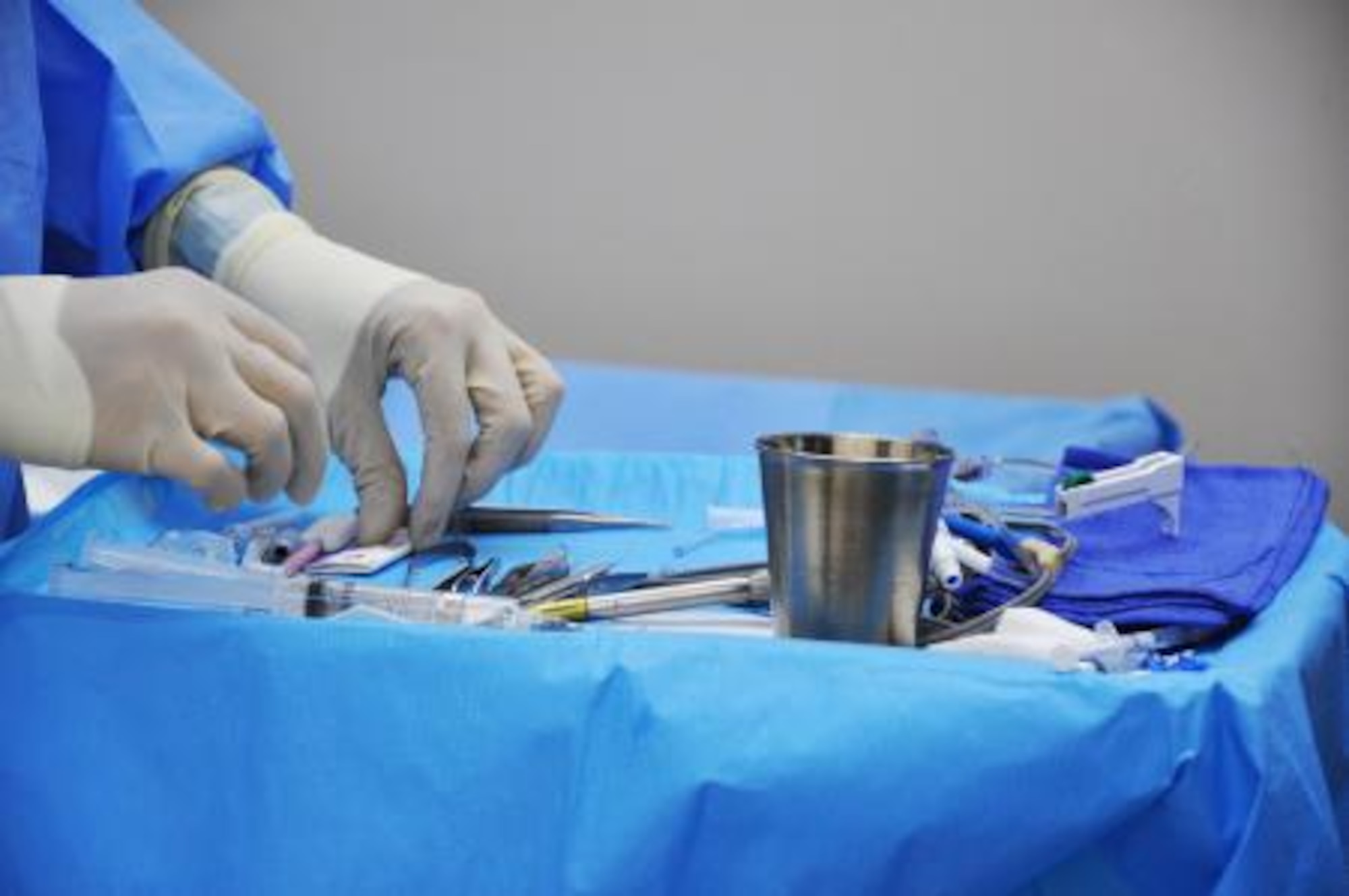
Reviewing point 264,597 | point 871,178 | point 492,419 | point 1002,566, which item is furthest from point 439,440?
point 871,178

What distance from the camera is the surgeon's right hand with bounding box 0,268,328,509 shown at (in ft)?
2.57

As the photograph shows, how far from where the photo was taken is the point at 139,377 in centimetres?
78

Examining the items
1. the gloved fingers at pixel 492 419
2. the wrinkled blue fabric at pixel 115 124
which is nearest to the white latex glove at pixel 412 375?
the gloved fingers at pixel 492 419

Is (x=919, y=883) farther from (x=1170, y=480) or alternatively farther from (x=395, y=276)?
(x=395, y=276)

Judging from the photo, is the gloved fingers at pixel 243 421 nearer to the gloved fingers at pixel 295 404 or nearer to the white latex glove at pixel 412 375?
the gloved fingers at pixel 295 404

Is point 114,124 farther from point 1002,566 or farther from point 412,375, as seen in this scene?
point 1002,566

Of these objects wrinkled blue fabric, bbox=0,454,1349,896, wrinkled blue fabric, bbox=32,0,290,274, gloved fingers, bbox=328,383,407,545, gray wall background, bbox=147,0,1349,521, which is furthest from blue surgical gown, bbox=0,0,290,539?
gray wall background, bbox=147,0,1349,521

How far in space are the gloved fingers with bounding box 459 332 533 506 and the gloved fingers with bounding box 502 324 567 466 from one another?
0.03 m

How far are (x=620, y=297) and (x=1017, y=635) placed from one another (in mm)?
1725

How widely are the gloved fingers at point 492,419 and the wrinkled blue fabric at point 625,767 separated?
1.31 feet

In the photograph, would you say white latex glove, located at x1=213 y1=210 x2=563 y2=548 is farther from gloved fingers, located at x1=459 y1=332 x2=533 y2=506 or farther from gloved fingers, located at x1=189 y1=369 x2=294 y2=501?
gloved fingers, located at x1=189 y1=369 x2=294 y2=501

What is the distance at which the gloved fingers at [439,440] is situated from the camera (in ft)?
3.33

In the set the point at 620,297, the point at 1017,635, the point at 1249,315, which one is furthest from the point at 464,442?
the point at 1249,315

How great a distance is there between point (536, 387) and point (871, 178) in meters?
1.26
